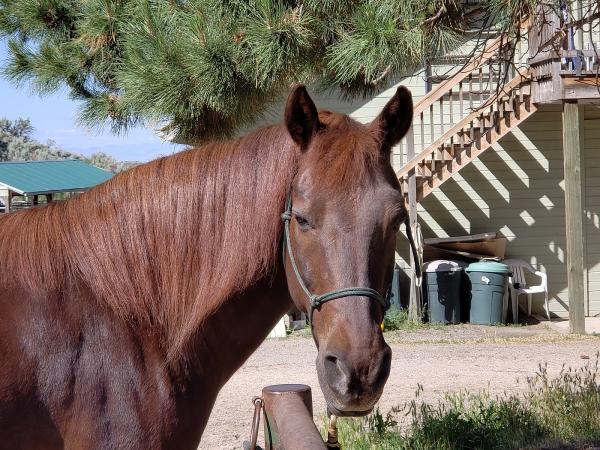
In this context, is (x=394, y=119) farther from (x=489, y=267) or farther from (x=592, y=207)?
→ (x=592, y=207)

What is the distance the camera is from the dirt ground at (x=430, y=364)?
7750 millimetres

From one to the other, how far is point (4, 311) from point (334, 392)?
107cm

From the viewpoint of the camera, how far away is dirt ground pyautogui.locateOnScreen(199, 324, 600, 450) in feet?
25.4

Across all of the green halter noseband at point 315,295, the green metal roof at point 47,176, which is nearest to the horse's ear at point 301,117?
the green halter noseband at point 315,295

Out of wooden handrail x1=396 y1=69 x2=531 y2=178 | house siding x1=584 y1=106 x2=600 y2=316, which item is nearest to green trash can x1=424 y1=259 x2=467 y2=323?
wooden handrail x1=396 y1=69 x2=531 y2=178

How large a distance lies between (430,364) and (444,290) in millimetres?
3330

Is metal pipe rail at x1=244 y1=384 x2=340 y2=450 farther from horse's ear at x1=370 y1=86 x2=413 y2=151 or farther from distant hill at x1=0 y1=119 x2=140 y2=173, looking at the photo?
distant hill at x1=0 y1=119 x2=140 y2=173

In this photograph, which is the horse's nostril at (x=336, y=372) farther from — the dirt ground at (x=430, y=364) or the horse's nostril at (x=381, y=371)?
the dirt ground at (x=430, y=364)

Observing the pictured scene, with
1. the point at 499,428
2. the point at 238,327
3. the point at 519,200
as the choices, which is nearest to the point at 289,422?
the point at 238,327

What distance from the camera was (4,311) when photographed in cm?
255

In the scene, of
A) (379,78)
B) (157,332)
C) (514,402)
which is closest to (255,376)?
(514,402)

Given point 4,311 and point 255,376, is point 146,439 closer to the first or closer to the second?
point 4,311

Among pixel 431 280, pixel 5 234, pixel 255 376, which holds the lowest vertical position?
pixel 255 376

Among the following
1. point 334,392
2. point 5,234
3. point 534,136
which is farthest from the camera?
point 534,136
